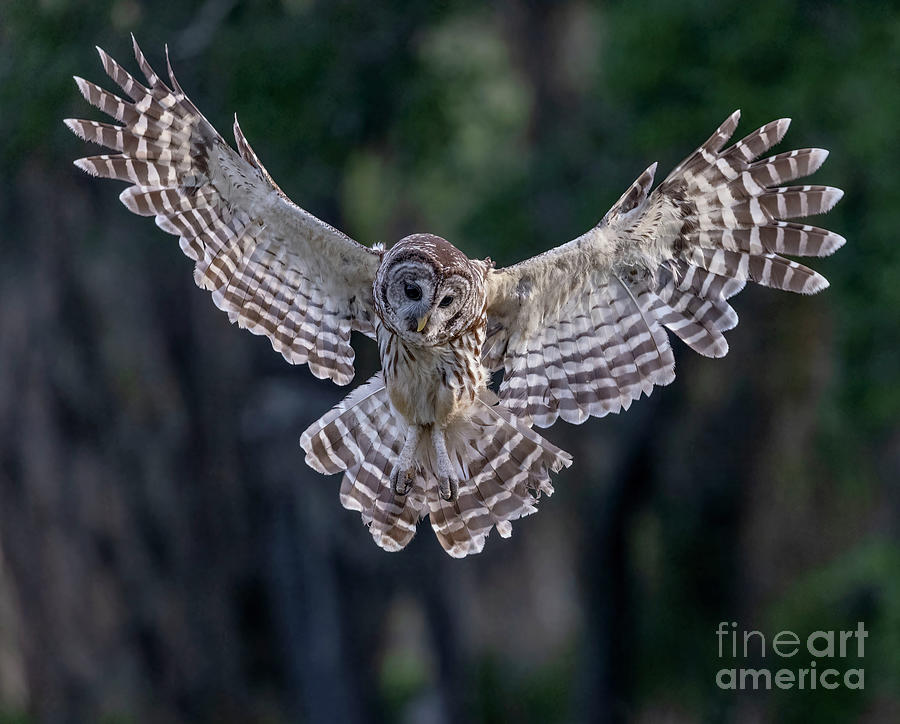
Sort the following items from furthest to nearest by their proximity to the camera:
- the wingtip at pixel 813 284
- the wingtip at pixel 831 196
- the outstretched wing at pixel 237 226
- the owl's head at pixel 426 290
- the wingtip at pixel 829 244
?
the outstretched wing at pixel 237 226 < the owl's head at pixel 426 290 < the wingtip at pixel 813 284 < the wingtip at pixel 829 244 < the wingtip at pixel 831 196

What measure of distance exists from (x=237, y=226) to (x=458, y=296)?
A: 106 centimetres

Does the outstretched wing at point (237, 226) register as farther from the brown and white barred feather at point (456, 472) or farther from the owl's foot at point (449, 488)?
the owl's foot at point (449, 488)

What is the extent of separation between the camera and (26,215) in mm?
13516

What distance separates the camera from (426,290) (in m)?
6.07

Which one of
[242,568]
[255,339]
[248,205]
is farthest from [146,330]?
[248,205]

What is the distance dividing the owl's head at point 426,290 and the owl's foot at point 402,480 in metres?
0.69

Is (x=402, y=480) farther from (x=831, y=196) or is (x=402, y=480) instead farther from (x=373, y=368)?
(x=373, y=368)

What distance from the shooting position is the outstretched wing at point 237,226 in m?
6.18

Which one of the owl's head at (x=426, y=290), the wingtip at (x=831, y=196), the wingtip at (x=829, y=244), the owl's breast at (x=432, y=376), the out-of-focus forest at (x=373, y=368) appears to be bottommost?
the owl's breast at (x=432, y=376)

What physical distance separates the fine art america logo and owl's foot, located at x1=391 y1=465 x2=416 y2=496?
28.3 feet

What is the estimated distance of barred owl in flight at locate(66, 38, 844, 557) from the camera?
20.0ft

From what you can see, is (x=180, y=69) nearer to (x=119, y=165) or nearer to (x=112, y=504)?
(x=119, y=165)

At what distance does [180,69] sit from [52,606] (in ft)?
24.1

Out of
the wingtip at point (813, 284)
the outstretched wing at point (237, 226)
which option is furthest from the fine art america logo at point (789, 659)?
the wingtip at point (813, 284)
